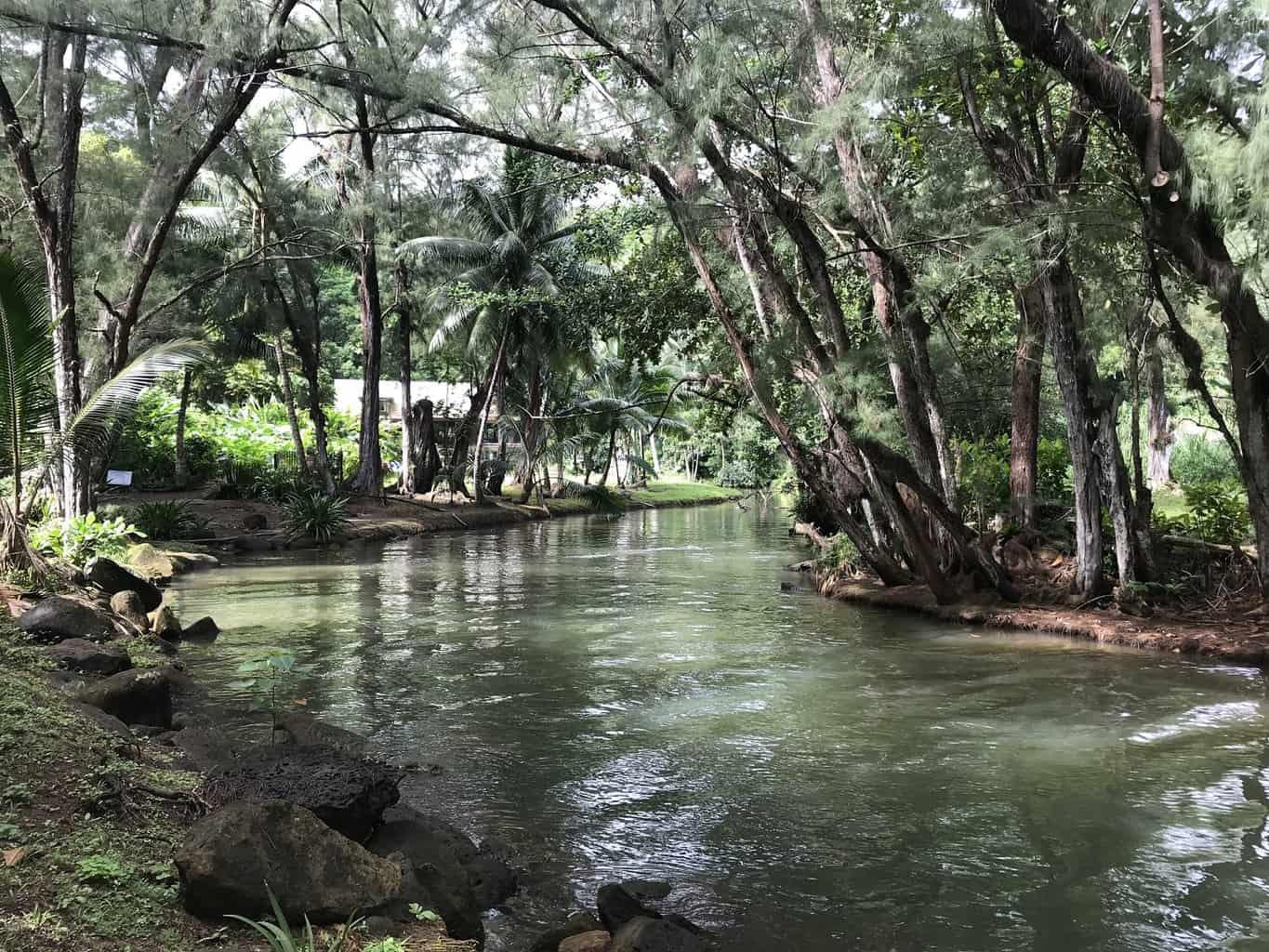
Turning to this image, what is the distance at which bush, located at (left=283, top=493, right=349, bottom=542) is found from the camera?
2325cm

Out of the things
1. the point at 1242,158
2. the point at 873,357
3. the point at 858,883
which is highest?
the point at 1242,158

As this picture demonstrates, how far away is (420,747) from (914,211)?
867 centimetres

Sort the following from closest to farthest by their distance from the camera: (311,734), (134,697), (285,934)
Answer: (285,934) < (134,697) < (311,734)

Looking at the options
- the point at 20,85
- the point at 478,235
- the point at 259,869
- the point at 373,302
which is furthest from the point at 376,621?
the point at 478,235

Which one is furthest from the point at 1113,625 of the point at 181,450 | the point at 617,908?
the point at 181,450

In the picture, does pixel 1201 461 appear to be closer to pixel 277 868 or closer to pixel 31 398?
pixel 31 398

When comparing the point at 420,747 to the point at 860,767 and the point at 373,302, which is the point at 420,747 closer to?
the point at 860,767

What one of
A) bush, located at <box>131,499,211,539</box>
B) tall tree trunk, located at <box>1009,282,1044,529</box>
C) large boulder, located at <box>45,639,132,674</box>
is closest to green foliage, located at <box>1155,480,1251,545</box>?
tall tree trunk, located at <box>1009,282,1044,529</box>

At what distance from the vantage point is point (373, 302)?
29.3 metres

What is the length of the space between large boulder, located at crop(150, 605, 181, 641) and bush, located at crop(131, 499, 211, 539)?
9.98 m

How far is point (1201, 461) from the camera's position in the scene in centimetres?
2800

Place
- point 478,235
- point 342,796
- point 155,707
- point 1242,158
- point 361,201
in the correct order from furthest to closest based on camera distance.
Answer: point 478,235, point 361,201, point 1242,158, point 155,707, point 342,796

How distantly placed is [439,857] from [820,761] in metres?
3.22

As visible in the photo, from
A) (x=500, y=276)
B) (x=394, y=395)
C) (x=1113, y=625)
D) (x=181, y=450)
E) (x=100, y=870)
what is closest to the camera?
(x=100, y=870)
